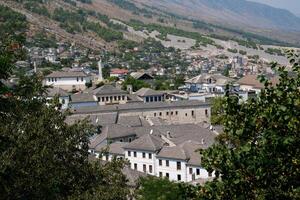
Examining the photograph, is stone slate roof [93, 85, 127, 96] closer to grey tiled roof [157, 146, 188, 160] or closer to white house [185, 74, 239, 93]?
white house [185, 74, 239, 93]

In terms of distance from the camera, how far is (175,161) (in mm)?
39844

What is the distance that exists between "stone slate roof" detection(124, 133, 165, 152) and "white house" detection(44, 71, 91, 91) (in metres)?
44.9

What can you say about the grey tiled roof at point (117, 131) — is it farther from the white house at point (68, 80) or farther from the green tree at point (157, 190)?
the white house at point (68, 80)

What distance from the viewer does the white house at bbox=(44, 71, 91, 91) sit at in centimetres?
8756

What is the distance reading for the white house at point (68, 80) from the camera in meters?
87.6

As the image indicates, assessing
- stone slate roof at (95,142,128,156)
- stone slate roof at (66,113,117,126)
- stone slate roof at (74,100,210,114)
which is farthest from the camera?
stone slate roof at (74,100,210,114)

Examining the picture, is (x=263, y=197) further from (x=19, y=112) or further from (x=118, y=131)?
(x=118, y=131)

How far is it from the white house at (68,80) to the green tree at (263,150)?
263 ft

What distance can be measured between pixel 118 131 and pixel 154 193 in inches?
831

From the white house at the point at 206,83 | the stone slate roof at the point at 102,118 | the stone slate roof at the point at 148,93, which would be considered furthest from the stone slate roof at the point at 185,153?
the white house at the point at 206,83

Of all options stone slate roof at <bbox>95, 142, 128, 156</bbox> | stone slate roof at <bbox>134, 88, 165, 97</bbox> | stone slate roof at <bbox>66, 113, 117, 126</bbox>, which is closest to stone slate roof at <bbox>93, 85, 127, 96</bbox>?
stone slate roof at <bbox>134, 88, 165, 97</bbox>

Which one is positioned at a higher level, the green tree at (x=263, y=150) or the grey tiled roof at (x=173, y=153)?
the green tree at (x=263, y=150)

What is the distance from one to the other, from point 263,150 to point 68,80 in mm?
81948

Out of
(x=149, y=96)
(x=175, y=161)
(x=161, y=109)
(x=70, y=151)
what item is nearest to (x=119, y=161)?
(x=70, y=151)
